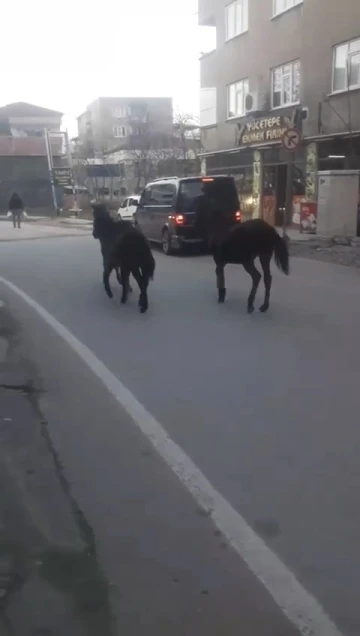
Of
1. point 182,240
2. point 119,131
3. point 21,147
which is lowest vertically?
point 182,240

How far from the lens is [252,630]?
9.82ft

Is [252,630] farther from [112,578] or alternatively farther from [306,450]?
[306,450]

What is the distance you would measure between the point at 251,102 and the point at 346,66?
621 centimetres

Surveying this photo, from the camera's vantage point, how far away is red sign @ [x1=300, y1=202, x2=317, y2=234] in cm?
2205

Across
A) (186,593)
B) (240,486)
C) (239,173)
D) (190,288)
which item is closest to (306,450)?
(240,486)

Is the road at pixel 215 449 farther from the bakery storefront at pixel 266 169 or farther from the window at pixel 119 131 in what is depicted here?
the window at pixel 119 131

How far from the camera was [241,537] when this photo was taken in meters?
3.76

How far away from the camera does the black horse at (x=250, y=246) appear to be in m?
10.2

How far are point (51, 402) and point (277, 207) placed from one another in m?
22.5

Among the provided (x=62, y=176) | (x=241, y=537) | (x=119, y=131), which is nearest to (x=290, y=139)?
(x=241, y=537)

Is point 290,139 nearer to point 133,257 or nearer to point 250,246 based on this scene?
point 250,246

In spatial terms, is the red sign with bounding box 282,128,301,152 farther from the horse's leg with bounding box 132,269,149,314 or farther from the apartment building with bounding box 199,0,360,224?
the horse's leg with bounding box 132,269,149,314

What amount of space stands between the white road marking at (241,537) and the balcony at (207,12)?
2931 centimetres

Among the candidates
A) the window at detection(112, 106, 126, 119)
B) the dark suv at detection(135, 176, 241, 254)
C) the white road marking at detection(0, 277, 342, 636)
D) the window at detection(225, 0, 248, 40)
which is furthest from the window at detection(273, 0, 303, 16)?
the window at detection(112, 106, 126, 119)
